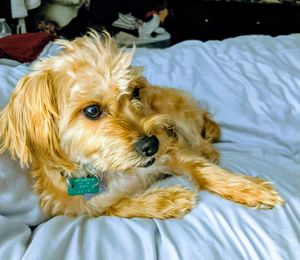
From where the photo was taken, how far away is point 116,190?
1.33m

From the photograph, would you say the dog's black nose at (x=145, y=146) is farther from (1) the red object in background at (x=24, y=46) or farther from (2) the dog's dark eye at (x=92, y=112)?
(1) the red object in background at (x=24, y=46)

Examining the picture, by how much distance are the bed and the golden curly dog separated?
0.06m

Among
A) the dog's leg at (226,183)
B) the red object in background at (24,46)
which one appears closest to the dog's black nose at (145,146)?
the dog's leg at (226,183)

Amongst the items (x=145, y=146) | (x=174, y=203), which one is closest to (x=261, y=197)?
(x=174, y=203)

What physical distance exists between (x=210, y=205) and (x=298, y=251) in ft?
0.83

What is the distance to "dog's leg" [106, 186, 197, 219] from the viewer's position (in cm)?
119

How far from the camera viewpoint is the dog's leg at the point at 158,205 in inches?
46.7

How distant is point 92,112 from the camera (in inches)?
46.3

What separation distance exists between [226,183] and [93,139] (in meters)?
0.42

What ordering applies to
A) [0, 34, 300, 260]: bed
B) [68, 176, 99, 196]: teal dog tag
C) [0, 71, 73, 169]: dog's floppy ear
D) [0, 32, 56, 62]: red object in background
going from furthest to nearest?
[0, 32, 56, 62]: red object in background → [68, 176, 99, 196]: teal dog tag → [0, 71, 73, 169]: dog's floppy ear → [0, 34, 300, 260]: bed

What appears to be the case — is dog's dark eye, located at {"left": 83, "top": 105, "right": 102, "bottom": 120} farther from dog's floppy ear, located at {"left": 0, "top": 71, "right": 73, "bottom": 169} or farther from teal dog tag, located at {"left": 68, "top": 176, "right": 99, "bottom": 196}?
teal dog tag, located at {"left": 68, "top": 176, "right": 99, "bottom": 196}

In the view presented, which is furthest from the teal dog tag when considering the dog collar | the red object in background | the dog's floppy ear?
the red object in background

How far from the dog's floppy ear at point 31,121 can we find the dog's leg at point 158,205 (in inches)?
9.9

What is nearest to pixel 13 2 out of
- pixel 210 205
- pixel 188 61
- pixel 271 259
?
pixel 188 61
